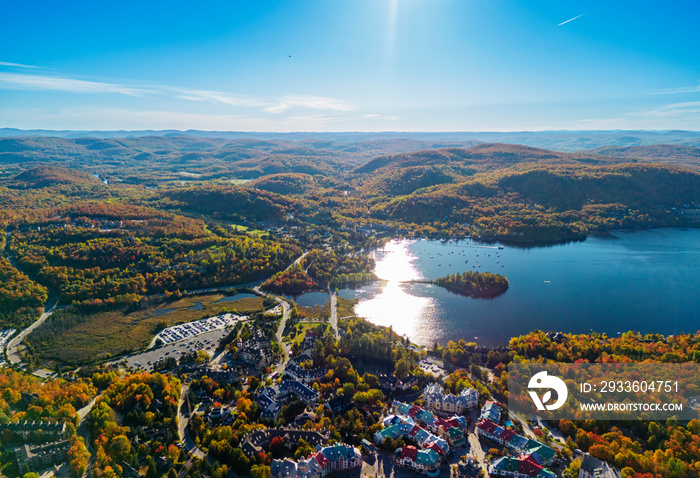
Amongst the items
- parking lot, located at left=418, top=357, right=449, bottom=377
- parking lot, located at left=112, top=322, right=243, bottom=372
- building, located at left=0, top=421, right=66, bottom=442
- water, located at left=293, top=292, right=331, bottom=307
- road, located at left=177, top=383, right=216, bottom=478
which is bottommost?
water, located at left=293, top=292, right=331, bottom=307

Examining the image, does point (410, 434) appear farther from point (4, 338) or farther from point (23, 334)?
point (4, 338)

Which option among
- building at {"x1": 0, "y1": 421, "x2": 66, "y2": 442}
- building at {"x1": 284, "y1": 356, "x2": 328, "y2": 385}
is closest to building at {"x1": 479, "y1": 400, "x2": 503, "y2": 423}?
building at {"x1": 284, "y1": 356, "x2": 328, "y2": 385}

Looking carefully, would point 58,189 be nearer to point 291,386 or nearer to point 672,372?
point 291,386

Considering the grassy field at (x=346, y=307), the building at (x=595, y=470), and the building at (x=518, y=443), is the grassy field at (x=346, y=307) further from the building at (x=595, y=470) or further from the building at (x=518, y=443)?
the building at (x=595, y=470)

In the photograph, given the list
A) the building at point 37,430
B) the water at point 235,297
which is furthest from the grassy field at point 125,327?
the building at point 37,430

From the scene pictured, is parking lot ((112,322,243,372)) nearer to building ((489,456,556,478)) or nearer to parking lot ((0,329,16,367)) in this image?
parking lot ((0,329,16,367))

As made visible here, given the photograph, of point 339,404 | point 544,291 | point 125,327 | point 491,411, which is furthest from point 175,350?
point 544,291
